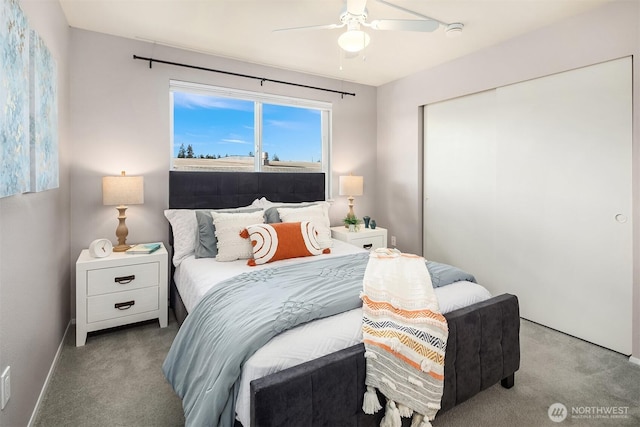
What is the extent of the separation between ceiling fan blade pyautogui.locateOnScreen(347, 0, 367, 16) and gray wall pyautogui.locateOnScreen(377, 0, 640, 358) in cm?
183

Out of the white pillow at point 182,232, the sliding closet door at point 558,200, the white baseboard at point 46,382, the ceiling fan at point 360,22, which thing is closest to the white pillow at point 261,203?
the white pillow at point 182,232

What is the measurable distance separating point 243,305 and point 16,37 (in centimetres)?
150

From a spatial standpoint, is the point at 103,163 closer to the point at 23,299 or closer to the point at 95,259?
the point at 95,259

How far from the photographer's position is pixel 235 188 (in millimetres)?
3451

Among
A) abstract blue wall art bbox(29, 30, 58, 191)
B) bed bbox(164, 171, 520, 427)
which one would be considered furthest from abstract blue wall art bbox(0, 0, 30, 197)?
bed bbox(164, 171, 520, 427)

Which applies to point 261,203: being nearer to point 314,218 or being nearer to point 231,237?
point 314,218

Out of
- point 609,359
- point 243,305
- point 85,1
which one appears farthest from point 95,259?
point 609,359

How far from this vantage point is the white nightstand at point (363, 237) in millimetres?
3748

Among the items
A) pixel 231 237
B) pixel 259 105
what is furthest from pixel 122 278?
pixel 259 105

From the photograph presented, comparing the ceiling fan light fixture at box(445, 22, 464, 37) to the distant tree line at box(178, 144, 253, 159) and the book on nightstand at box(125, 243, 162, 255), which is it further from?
the book on nightstand at box(125, 243, 162, 255)

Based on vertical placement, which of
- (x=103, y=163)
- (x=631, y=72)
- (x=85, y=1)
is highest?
(x=85, y=1)

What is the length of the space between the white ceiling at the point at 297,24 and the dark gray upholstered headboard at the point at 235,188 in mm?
1250

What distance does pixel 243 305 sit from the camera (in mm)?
1640

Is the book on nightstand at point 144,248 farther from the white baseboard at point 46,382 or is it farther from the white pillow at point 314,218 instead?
the white pillow at point 314,218
